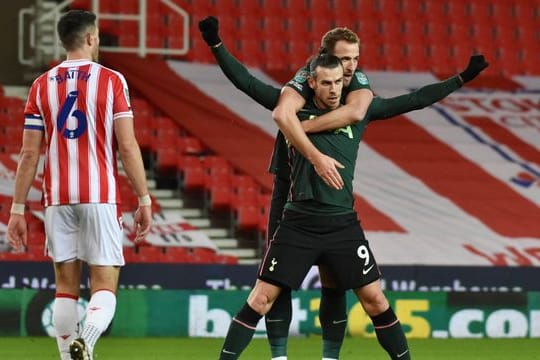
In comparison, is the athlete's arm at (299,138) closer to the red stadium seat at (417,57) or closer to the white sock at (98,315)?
the white sock at (98,315)

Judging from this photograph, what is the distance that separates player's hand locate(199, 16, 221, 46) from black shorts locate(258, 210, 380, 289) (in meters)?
0.89

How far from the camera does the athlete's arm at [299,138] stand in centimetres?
616

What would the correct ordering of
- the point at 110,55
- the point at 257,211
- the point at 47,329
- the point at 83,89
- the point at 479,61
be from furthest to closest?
the point at 110,55
the point at 257,211
the point at 47,329
the point at 479,61
the point at 83,89

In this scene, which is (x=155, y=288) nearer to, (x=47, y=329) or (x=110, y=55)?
(x=47, y=329)

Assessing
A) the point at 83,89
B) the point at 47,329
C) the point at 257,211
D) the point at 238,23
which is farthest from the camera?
the point at 238,23

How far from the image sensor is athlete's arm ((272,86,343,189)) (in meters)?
6.16

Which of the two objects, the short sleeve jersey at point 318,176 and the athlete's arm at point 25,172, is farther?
the short sleeve jersey at point 318,176

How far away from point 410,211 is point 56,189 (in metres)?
A: 9.08

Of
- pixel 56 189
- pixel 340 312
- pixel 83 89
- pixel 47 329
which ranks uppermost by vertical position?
pixel 83 89

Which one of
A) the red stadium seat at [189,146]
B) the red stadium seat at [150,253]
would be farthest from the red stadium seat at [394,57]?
the red stadium seat at [150,253]

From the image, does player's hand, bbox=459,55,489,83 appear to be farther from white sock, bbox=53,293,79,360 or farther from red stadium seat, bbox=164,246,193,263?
red stadium seat, bbox=164,246,193,263

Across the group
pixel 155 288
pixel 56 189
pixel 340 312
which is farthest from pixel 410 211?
pixel 56 189

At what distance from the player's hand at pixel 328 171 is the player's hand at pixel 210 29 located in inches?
31.5

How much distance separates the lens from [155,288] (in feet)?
37.4
